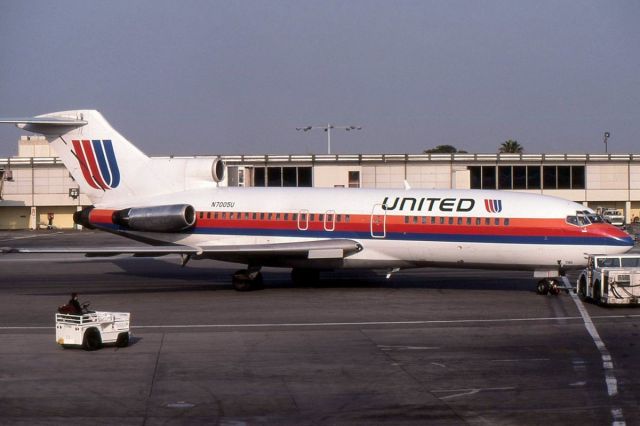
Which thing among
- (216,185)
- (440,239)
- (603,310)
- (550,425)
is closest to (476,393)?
(550,425)

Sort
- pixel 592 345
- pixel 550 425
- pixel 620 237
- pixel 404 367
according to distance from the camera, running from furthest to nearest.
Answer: pixel 620 237, pixel 592 345, pixel 404 367, pixel 550 425

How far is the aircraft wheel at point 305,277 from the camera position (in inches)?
1446

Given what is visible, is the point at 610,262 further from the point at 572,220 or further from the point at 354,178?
the point at 354,178

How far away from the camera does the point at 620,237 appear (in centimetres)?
3181

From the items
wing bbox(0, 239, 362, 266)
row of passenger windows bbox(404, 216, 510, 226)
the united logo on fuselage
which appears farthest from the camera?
wing bbox(0, 239, 362, 266)

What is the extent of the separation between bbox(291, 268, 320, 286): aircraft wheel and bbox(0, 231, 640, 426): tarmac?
1.35m

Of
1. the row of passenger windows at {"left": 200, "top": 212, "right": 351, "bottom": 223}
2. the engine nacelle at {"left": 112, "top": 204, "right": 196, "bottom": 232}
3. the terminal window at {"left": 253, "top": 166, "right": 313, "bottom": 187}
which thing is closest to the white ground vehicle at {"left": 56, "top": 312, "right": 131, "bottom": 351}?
the row of passenger windows at {"left": 200, "top": 212, "right": 351, "bottom": 223}

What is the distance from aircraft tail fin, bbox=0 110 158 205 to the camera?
37688 millimetres

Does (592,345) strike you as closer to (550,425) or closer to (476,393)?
(476,393)

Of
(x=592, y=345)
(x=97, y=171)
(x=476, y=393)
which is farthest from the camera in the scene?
(x=97, y=171)

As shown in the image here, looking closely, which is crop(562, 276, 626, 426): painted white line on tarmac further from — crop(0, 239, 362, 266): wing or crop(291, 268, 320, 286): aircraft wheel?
crop(291, 268, 320, 286): aircraft wheel

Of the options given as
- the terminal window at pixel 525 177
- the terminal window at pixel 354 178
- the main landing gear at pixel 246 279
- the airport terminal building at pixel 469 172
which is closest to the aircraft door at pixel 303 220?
the main landing gear at pixel 246 279

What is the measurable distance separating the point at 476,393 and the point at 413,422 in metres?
2.53

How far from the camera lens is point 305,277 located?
36875mm
